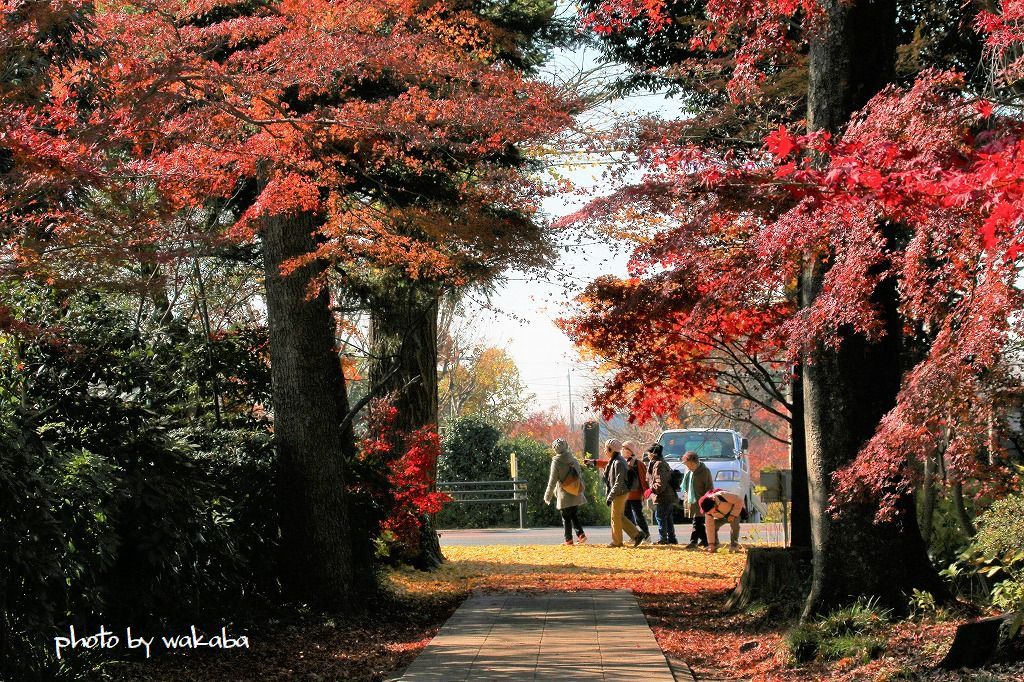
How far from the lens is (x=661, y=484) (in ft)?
60.4

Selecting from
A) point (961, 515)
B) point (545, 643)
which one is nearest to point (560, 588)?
point (545, 643)

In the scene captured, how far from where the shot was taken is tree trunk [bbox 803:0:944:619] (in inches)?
343

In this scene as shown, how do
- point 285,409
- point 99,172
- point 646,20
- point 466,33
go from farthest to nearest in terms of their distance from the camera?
point 646,20
point 466,33
point 285,409
point 99,172

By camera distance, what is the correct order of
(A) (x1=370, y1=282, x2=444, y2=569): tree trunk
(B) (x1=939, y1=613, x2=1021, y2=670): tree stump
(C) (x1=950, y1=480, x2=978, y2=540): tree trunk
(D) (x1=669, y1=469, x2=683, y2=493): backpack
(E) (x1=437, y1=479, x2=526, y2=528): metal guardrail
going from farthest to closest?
(E) (x1=437, y1=479, x2=526, y2=528): metal guardrail < (D) (x1=669, y1=469, x2=683, y2=493): backpack < (A) (x1=370, y1=282, x2=444, y2=569): tree trunk < (C) (x1=950, y1=480, x2=978, y2=540): tree trunk < (B) (x1=939, y1=613, x2=1021, y2=670): tree stump

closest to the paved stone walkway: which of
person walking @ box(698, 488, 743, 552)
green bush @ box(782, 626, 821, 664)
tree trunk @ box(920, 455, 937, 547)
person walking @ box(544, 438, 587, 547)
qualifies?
green bush @ box(782, 626, 821, 664)

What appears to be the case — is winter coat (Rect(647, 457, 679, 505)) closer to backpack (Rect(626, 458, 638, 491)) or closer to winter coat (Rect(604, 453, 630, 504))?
backpack (Rect(626, 458, 638, 491))

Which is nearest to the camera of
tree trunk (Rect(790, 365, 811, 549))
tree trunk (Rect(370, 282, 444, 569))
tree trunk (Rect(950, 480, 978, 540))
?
tree trunk (Rect(950, 480, 978, 540))

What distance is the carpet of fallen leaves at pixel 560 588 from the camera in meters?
7.58

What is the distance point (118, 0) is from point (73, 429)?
6.30 m

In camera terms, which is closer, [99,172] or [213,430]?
[99,172]

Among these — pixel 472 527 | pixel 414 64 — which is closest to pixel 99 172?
pixel 414 64

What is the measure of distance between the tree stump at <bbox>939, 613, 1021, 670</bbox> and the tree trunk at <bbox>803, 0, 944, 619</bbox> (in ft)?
5.81

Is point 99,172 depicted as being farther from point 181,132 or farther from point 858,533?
point 858,533

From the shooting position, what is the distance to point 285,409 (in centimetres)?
1051
